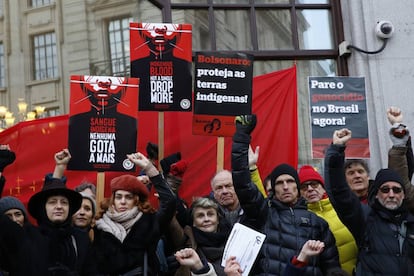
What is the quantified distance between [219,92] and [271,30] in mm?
2316

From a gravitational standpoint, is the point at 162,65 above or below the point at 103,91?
above

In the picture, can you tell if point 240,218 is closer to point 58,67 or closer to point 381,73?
point 381,73

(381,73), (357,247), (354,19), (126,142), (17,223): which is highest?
(354,19)

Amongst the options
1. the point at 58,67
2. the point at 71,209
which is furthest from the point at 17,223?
the point at 58,67

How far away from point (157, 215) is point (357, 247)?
5.00 feet

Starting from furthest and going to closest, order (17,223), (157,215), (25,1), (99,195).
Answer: (25,1) → (99,195) → (157,215) → (17,223)

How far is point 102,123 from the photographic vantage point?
7336mm

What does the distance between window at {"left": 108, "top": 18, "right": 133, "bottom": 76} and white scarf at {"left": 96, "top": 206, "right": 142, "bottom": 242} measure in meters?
3.85

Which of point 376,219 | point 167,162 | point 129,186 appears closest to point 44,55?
point 167,162

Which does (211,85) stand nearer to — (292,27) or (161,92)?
(161,92)

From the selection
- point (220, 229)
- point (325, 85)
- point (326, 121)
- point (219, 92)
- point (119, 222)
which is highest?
point (325, 85)

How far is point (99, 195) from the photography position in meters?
7.11

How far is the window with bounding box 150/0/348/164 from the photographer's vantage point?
968 cm

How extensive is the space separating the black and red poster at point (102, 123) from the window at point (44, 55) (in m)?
2.50
